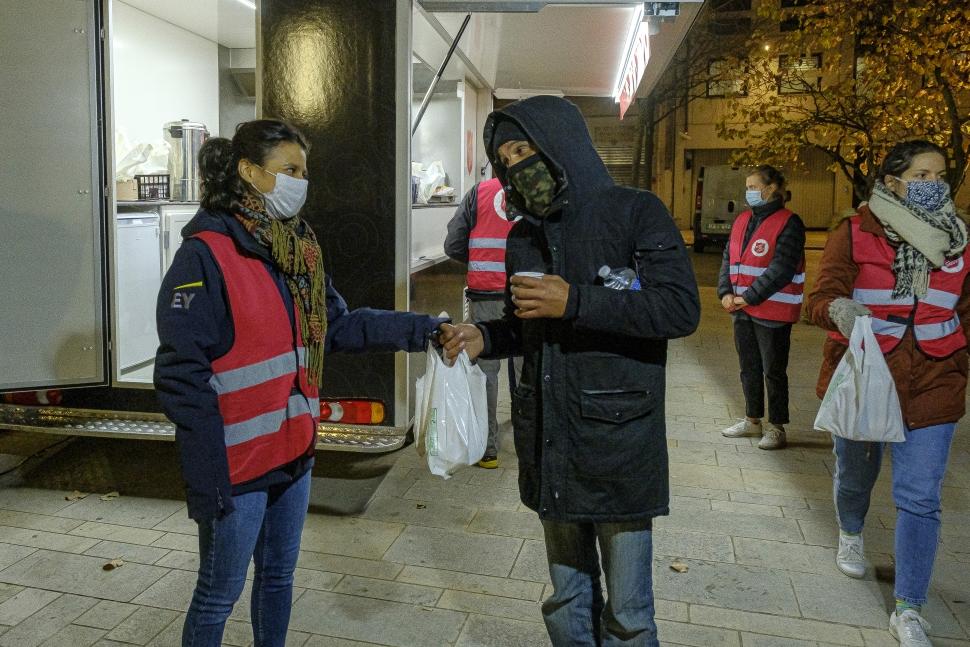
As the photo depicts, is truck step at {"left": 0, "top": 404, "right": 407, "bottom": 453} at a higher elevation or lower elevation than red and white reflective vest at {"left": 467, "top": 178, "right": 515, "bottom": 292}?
lower

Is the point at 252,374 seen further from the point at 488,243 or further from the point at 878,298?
the point at 488,243

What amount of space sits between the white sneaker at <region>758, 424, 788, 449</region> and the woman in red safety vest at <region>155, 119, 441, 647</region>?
4252mm

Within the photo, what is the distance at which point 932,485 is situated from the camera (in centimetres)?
341

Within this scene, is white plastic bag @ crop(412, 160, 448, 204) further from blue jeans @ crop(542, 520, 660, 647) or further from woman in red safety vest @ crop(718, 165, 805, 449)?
blue jeans @ crop(542, 520, 660, 647)

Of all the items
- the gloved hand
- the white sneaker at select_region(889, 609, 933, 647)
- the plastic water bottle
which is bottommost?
the white sneaker at select_region(889, 609, 933, 647)

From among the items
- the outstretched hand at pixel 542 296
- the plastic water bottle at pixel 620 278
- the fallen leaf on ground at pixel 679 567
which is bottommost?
the fallen leaf on ground at pixel 679 567

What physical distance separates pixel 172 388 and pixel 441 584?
6.59 feet

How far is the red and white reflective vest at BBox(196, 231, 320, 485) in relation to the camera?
254cm

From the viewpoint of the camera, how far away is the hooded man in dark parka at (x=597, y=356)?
2.45m

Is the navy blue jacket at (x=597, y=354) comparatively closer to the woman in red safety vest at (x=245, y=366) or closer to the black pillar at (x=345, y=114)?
the woman in red safety vest at (x=245, y=366)

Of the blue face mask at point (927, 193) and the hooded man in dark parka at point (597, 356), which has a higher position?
the blue face mask at point (927, 193)

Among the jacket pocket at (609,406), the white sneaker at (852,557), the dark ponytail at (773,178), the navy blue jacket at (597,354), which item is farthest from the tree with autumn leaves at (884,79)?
the jacket pocket at (609,406)

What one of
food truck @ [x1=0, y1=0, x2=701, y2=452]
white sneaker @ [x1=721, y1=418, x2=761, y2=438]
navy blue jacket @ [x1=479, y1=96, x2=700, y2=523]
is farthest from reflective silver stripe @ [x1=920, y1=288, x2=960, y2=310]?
white sneaker @ [x1=721, y1=418, x2=761, y2=438]

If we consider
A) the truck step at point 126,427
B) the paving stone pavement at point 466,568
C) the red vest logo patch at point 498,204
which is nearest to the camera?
the paving stone pavement at point 466,568
